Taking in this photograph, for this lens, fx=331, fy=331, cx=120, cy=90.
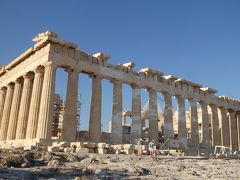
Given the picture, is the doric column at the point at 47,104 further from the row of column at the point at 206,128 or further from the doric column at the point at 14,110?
the row of column at the point at 206,128

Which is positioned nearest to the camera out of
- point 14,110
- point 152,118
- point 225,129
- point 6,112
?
point 14,110

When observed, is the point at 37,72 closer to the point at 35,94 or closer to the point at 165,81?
the point at 35,94

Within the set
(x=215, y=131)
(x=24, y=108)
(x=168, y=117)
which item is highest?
(x=168, y=117)

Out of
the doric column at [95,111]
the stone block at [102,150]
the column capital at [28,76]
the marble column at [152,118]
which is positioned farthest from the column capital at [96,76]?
the stone block at [102,150]

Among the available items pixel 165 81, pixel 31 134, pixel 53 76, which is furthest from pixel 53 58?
pixel 165 81

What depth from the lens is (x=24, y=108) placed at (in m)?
28.1

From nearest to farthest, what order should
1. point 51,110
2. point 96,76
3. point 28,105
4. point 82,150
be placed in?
point 82,150 → point 51,110 → point 96,76 → point 28,105

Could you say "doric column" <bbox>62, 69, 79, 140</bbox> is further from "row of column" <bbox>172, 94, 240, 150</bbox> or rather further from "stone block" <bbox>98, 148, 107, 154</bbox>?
"row of column" <bbox>172, 94, 240, 150</bbox>

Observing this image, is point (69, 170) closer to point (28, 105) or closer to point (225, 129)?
point (28, 105)

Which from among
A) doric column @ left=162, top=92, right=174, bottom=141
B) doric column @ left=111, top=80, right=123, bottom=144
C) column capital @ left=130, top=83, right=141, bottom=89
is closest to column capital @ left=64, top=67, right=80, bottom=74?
doric column @ left=111, top=80, right=123, bottom=144

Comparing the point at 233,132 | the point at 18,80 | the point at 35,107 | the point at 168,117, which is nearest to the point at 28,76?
the point at 18,80

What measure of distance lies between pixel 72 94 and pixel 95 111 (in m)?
2.56

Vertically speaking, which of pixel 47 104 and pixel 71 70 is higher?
pixel 71 70

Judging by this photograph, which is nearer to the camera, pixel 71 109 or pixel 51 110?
pixel 51 110
